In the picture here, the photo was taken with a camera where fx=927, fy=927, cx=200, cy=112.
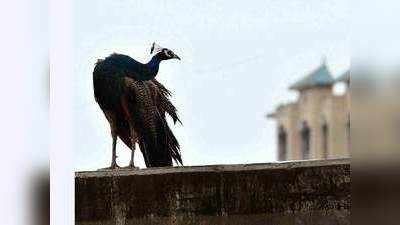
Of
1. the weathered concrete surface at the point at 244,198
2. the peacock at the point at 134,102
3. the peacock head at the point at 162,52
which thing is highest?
the peacock head at the point at 162,52

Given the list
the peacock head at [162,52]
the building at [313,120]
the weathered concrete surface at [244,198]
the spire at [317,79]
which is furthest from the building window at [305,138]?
the weathered concrete surface at [244,198]

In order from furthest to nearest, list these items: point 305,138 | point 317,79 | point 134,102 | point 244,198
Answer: point 305,138, point 317,79, point 134,102, point 244,198

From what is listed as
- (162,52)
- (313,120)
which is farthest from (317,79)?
(162,52)

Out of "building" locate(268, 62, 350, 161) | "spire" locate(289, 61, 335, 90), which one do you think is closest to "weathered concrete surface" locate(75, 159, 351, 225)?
"building" locate(268, 62, 350, 161)

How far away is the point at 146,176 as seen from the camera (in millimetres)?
6414

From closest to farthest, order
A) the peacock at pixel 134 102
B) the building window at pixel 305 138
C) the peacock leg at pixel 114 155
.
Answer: the peacock leg at pixel 114 155 < the peacock at pixel 134 102 < the building window at pixel 305 138

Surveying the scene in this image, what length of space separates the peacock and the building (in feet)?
208

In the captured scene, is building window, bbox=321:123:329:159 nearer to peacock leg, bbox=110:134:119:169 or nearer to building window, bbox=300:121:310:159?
building window, bbox=300:121:310:159

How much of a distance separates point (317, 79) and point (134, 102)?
222 ft

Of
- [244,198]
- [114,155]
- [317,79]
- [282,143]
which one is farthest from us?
[282,143]

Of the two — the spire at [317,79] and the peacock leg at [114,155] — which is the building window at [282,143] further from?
the peacock leg at [114,155]

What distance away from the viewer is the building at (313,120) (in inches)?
2852

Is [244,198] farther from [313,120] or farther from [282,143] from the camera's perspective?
[282,143]

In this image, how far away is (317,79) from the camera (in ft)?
242
